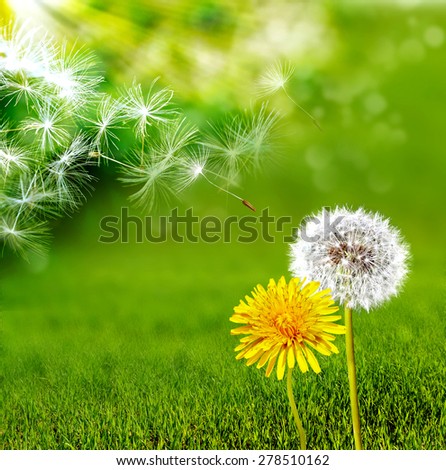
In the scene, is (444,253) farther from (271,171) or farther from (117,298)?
(117,298)

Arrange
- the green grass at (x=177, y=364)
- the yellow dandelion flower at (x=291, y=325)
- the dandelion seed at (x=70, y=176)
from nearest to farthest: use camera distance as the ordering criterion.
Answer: the yellow dandelion flower at (x=291, y=325) → the green grass at (x=177, y=364) → the dandelion seed at (x=70, y=176)

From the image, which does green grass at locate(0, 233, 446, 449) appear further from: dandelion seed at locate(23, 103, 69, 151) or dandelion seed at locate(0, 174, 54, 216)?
dandelion seed at locate(23, 103, 69, 151)

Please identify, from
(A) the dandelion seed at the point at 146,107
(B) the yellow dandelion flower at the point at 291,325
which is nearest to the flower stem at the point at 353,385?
(B) the yellow dandelion flower at the point at 291,325

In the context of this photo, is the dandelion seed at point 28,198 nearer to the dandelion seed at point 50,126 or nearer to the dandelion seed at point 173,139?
the dandelion seed at point 50,126

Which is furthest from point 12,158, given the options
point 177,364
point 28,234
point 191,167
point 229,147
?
point 177,364

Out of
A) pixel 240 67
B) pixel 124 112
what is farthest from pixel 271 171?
pixel 124 112

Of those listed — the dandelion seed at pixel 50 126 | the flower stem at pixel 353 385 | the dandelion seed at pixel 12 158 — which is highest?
the dandelion seed at pixel 50 126

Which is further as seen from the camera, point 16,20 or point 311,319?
point 16,20
